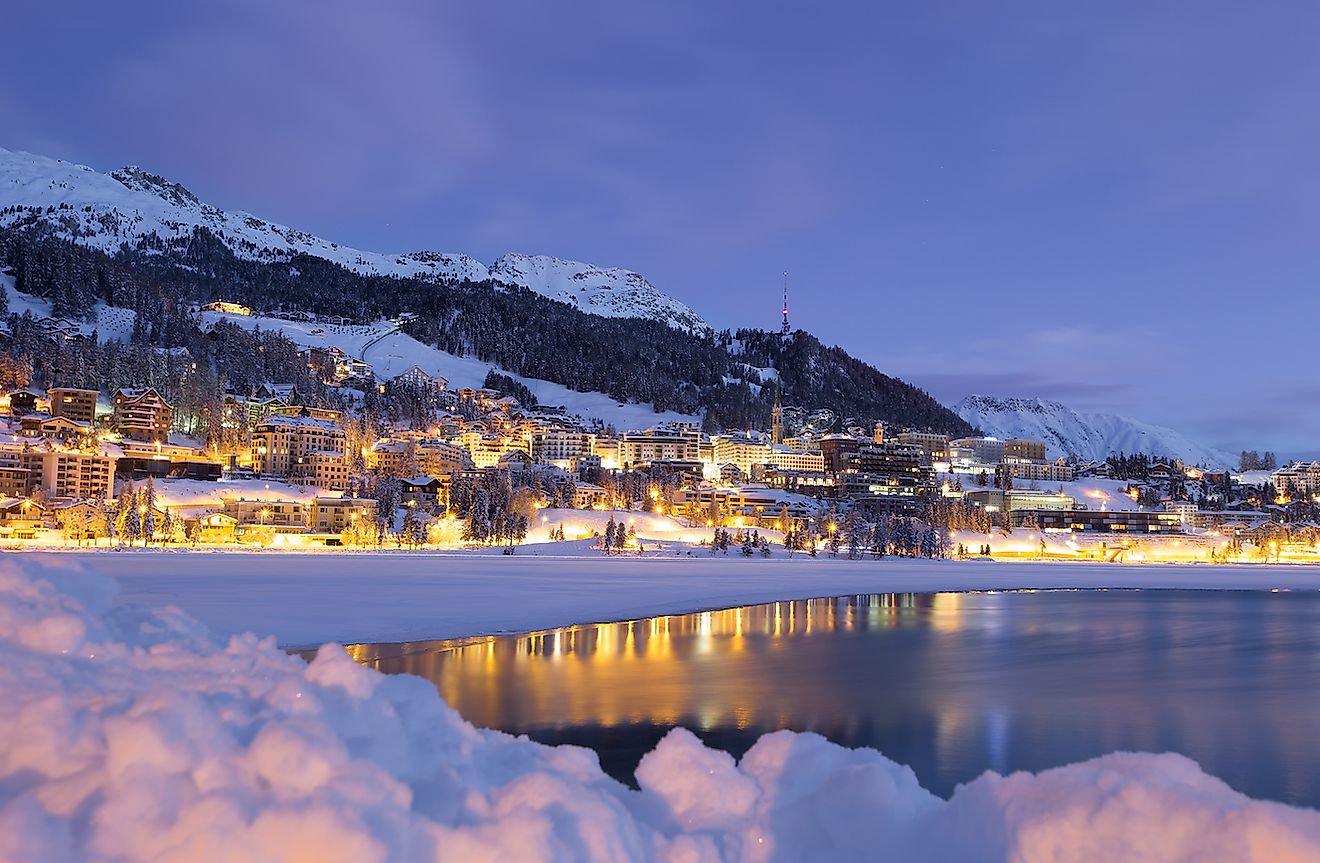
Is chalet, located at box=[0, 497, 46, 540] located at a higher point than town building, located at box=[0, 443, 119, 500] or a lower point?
lower

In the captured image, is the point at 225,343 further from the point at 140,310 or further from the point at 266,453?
the point at 266,453

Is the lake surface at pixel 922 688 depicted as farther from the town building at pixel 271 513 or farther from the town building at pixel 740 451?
the town building at pixel 740 451

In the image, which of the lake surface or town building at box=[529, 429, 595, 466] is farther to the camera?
town building at box=[529, 429, 595, 466]

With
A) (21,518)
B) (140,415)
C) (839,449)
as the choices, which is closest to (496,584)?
(21,518)

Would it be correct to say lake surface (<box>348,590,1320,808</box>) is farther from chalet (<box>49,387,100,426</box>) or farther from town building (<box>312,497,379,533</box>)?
chalet (<box>49,387,100,426</box>)

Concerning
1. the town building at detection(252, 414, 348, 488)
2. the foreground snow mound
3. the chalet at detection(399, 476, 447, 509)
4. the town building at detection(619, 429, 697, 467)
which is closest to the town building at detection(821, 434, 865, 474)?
the town building at detection(619, 429, 697, 467)

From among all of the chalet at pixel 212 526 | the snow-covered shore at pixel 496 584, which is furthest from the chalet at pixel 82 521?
the snow-covered shore at pixel 496 584

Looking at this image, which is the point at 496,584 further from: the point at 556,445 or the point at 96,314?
the point at 96,314
